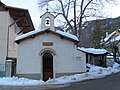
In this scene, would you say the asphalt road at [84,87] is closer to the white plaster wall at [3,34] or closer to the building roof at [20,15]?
the white plaster wall at [3,34]

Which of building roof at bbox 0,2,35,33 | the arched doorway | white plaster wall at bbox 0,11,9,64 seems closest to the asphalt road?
the arched doorway

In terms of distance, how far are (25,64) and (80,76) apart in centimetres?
504

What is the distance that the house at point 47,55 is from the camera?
20.5 meters

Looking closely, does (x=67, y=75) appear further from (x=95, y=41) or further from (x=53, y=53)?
(x=95, y=41)

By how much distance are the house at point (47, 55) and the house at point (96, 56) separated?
8.87 m

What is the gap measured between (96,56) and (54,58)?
509 inches

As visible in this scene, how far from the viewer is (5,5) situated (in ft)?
74.7

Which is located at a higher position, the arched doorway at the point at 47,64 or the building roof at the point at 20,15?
the building roof at the point at 20,15

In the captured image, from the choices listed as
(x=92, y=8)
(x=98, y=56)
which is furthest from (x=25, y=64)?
(x=92, y=8)

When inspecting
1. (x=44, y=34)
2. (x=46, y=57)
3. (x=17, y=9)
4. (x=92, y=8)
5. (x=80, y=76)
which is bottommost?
(x=80, y=76)

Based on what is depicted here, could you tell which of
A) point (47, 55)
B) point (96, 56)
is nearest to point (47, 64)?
point (47, 55)

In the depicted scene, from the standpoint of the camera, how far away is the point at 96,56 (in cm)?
3234

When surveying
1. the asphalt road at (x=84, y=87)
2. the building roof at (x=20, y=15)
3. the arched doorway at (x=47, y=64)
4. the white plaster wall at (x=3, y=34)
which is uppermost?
the building roof at (x=20, y=15)

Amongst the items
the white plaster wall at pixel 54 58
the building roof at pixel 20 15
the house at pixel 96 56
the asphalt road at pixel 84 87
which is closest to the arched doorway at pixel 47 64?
the white plaster wall at pixel 54 58
